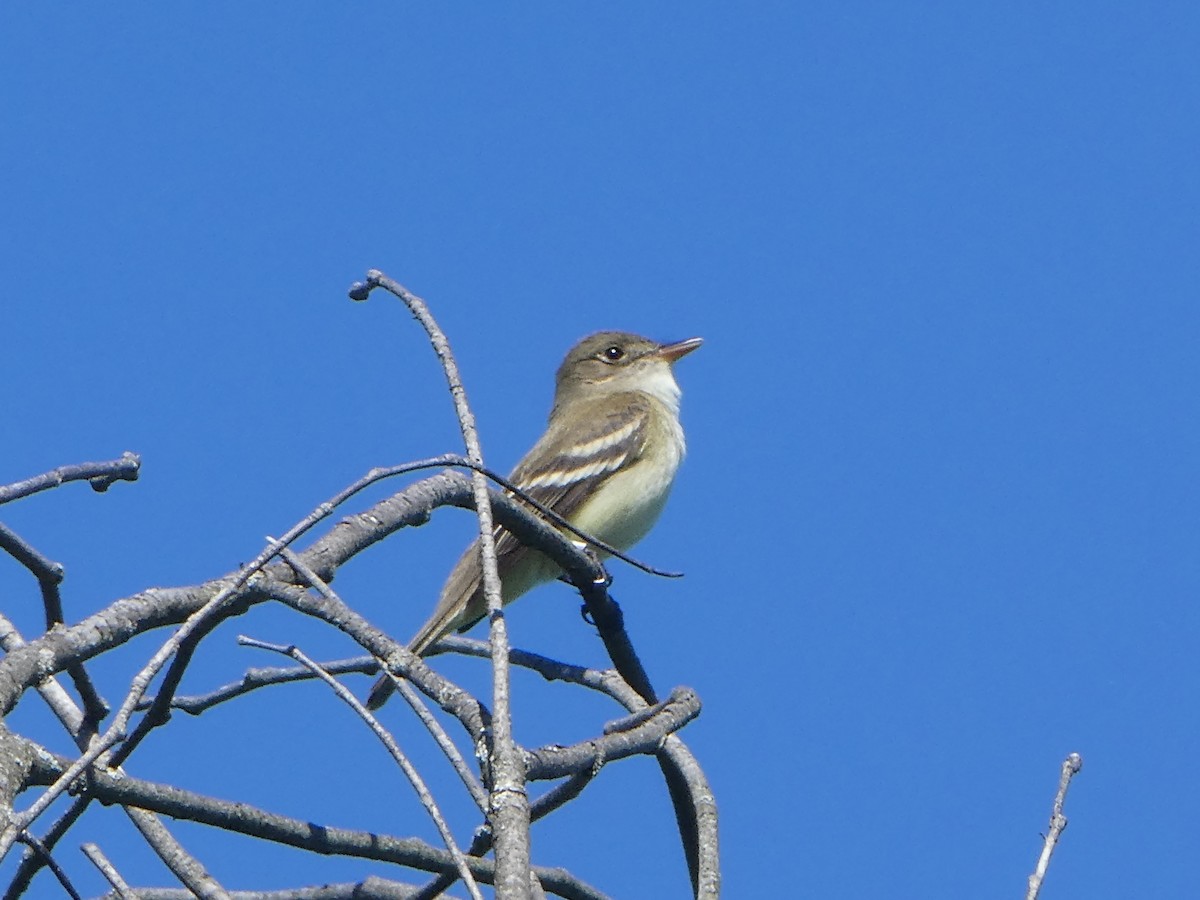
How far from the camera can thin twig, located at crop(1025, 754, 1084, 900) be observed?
2.96 m

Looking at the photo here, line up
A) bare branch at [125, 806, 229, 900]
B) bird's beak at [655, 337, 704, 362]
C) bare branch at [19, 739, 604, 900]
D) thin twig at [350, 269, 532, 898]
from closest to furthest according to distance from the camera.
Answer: thin twig at [350, 269, 532, 898] < bare branch at [19, 739, 604, 900] < bare branch at [125, 806, 229, 900] < bird's beak at [655, 337, 704, 362]

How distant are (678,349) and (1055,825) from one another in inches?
310

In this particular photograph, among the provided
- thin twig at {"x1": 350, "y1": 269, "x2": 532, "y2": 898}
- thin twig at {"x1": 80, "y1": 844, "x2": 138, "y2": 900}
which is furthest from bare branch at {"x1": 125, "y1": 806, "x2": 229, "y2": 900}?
thin twig at {"x1": 350, "y1": 269, "x2": 532, "y2": 898}

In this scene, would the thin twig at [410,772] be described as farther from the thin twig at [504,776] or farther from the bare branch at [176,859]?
the bare branch at [176,859]

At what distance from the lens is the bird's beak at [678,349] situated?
431 inches

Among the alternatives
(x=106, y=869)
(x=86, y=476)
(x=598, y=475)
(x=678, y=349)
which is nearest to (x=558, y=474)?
(x=598, y=475)

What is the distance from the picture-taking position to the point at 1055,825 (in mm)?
3262

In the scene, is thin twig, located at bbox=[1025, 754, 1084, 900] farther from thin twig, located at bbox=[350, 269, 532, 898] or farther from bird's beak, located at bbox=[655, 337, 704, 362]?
bird's beak, located at bbox=[655, 337, 704, 362]

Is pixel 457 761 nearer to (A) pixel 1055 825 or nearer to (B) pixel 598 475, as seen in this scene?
(A) pixel 1055 825

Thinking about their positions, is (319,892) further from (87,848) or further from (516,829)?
(516,829)

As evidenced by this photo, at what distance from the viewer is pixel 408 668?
312 centimetres

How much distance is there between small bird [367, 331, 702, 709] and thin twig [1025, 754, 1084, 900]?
4.61 metres

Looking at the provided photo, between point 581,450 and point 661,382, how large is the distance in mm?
1443

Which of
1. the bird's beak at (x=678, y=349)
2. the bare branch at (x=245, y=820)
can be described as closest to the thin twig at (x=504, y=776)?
the bare branch at (x=245, y=820)
